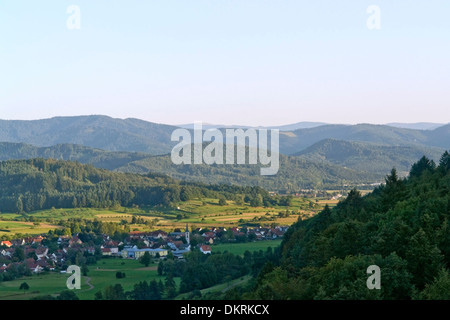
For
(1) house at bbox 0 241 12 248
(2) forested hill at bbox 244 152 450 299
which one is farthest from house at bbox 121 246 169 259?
(2) forested hill at bbox 244 152 450 299

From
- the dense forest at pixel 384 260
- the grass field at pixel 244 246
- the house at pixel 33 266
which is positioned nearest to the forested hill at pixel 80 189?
the grass field at pixel 244 246

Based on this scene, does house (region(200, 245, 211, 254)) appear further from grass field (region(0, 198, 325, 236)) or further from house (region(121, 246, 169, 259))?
grass field (region(0, 198, 325, 236))

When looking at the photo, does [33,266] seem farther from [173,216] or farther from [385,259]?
[173,216]

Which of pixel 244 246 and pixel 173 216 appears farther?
pixel 173 216

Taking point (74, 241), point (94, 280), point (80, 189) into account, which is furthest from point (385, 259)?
point (80, 189)
